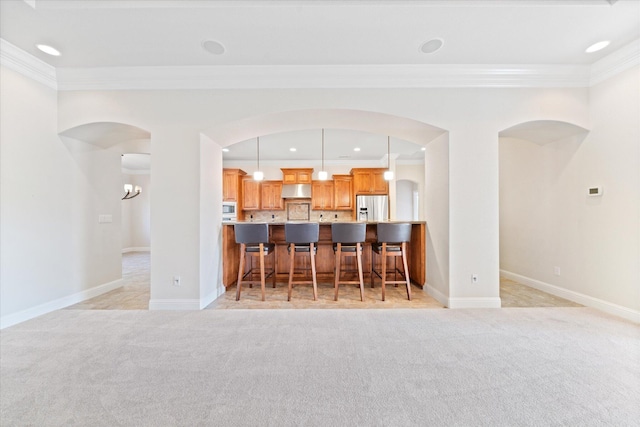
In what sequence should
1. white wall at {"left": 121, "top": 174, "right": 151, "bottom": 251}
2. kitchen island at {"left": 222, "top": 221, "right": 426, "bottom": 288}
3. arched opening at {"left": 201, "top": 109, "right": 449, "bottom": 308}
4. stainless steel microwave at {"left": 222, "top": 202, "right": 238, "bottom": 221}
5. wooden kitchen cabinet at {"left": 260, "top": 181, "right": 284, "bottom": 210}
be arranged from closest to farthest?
arched opening at {"left": 201, "top": 109, "right": 449, "bottom": 308}, kitchen island at {"left": 222, "top": 221, "right": 426, "bottom": 288}, stainless steel microwave at {"left": 222, "top": 202, "right": 238, "bottom": 221}, wooden kitchen cabinet at {"left": 260, "top": 181, "right": 284, "bottom": 210}, white wall at {"left": 121, "top": 174, "right": 151, "bottom": 251}

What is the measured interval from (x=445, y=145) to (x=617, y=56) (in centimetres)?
184

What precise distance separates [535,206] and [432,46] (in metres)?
2.80

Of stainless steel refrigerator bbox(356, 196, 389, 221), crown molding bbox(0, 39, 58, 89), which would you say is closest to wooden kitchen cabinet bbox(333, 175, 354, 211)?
stainless steel refrigerator bbox(356, 196, 389, 221)

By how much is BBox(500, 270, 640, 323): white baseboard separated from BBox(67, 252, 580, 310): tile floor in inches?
3.6

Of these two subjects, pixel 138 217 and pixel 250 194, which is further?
pixel 138 217

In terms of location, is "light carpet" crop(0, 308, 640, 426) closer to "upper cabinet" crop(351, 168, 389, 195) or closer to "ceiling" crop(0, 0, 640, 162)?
"ceiling" crop(0, 0, 640, 162)

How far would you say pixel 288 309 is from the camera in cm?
303

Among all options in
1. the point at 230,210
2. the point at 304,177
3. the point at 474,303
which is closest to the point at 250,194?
the point at 230,210

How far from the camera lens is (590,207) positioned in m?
3.07

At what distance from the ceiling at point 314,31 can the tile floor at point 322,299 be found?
2.78 meters

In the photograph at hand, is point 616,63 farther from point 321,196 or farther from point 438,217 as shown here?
point 321,196

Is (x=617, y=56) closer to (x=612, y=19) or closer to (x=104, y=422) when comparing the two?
(x=612, y=19)

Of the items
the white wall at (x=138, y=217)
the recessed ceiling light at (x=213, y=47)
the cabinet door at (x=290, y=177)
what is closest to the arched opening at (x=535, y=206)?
the recessed ceiling light at (x=213, y=47)

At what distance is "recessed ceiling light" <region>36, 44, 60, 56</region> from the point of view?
2.64m
